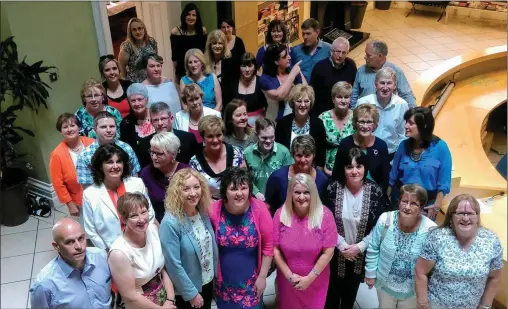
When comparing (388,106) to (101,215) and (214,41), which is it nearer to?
(214,41)

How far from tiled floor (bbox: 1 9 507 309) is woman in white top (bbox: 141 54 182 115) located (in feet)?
6.04

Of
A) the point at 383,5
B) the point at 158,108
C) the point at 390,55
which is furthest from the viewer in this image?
the point at 383,5

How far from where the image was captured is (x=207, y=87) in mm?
4695

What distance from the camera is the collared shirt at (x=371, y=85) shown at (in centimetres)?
446

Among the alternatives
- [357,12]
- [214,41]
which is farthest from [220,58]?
[357,12]

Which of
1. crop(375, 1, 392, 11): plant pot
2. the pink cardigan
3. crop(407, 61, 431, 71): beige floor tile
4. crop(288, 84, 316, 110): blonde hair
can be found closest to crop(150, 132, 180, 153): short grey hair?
the pink cardigan

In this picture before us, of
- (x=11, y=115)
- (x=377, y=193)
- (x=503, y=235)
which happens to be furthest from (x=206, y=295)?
(x=11, y=115)

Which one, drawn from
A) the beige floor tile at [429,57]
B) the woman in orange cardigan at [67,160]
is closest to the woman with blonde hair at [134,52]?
the woman in orange cardigan at [67,160]

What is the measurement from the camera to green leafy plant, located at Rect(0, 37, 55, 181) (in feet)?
15.1

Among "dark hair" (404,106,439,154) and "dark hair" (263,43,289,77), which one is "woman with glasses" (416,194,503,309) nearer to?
"dark hair" (404,106,439,154)

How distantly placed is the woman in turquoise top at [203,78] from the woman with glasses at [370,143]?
157cm

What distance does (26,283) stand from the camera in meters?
4.30

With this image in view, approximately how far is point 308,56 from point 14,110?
308 cm

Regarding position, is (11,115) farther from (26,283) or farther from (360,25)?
(360,25)
